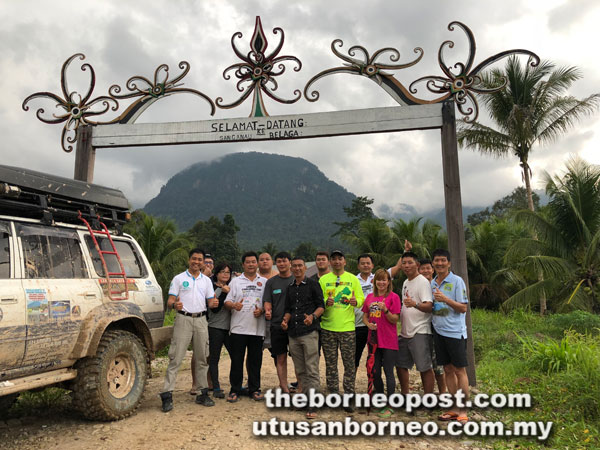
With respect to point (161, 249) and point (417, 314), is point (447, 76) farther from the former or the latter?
point (161, 249)

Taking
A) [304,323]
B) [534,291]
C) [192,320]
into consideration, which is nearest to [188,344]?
[192,320]

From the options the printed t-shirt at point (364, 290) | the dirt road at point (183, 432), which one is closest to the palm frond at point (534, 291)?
the printed t-shirt at point (364, 290)

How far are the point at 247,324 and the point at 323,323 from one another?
955 mm

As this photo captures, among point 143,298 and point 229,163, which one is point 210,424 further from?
point 229,163

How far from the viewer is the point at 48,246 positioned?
4066 mm

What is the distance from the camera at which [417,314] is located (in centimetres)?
471

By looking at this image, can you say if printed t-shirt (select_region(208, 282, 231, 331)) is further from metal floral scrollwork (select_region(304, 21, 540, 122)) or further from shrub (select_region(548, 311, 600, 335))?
shrub (select_region(548, 311, 600, 335))

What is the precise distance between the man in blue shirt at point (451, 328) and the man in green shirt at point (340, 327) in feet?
2.92

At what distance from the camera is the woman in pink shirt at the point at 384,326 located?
15.4 feet

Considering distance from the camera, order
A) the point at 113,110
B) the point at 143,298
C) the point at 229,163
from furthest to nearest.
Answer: the point at 229,163 < the point at 113,110 < the point at 143,298

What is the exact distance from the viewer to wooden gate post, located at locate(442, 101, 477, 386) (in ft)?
19.4

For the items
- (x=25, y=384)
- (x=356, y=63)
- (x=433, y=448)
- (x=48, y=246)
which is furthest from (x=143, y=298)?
(x=356, y=63)

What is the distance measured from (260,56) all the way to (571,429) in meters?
6.35

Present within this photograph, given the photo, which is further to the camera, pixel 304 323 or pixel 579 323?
pixel 579 323
